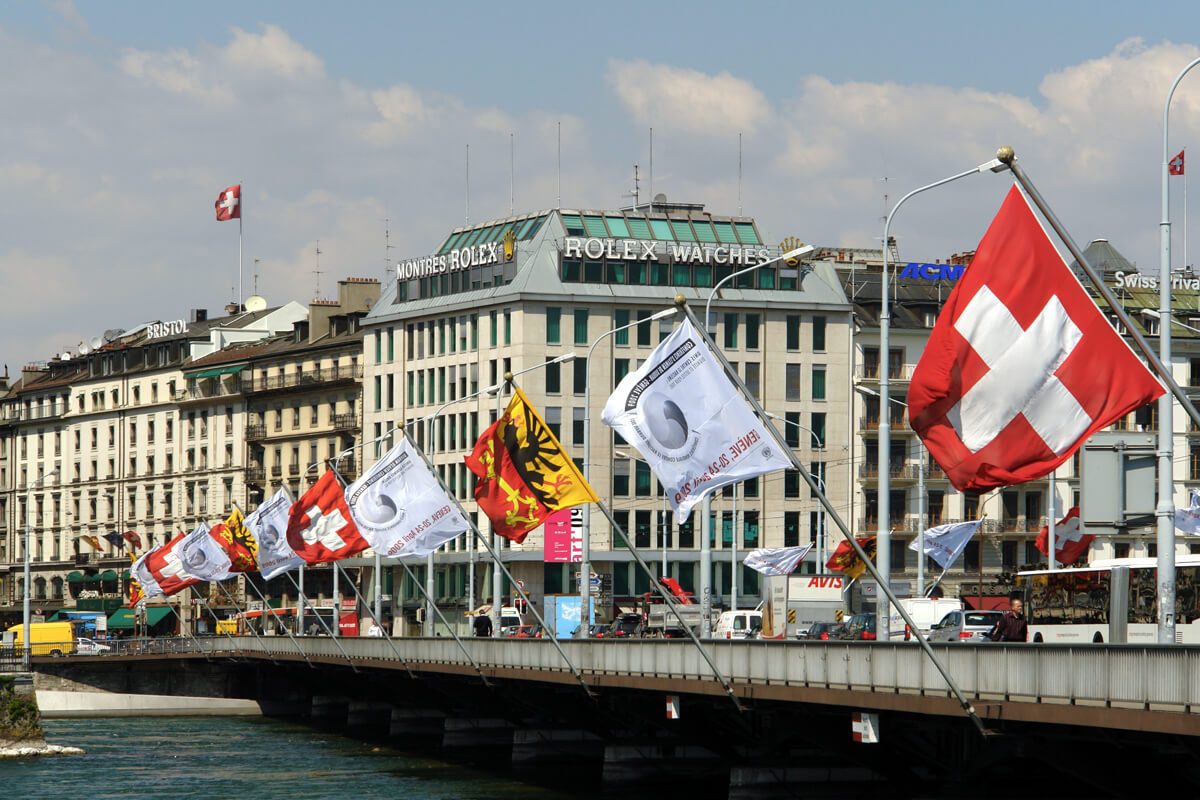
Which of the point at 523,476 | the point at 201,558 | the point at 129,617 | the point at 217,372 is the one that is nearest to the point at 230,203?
the point at 217,372

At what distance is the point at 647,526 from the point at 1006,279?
91196mm

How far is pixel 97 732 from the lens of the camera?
89625mm

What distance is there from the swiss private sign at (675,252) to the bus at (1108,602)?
68211 millimetres

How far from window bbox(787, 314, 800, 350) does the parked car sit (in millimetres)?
57473

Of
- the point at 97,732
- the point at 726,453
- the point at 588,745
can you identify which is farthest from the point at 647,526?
the point at 726,453

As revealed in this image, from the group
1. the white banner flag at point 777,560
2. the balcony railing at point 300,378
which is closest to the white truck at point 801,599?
the white banner flag at point 777,560

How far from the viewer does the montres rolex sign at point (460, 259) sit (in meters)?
117

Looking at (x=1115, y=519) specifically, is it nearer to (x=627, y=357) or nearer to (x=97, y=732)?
(x=97, y=732)

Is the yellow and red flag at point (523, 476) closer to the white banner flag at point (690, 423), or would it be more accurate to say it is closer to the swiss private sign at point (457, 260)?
the white banner flag at point (690, 423)

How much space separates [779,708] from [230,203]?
110 meters

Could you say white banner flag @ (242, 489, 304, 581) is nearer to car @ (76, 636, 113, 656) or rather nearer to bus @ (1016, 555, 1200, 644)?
bus @ (1016, 555, 1200, 644)

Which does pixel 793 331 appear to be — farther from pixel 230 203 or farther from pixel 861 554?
pixel 861 554

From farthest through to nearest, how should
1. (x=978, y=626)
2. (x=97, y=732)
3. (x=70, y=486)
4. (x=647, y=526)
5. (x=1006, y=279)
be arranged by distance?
(x=70, y=486) → (x=647, y=526) → (x=97, y=732) → (x=978, y=626) → (x=1006, y=279)

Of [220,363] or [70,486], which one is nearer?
[220,363]
